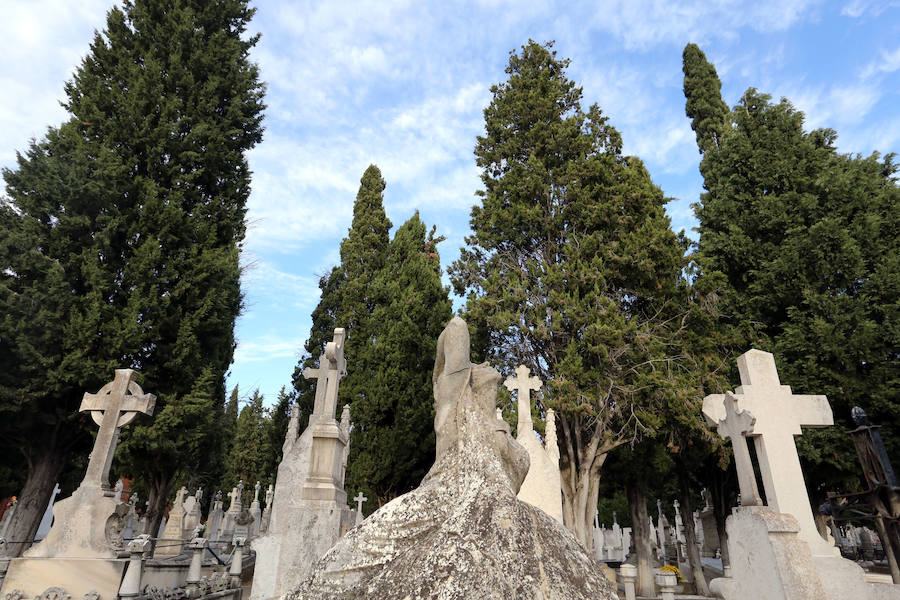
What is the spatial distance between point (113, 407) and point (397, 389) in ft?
34.7

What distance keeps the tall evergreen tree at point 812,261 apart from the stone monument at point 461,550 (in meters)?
12.8

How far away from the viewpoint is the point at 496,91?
16.2 meters

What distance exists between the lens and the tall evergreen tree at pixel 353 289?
18297 mm

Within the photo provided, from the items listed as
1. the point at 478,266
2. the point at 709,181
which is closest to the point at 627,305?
the point at 478,266

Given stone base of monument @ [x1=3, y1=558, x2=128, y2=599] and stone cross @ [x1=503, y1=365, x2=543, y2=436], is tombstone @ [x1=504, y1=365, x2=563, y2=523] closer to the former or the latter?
stone cross @ [x1=503, y1=365, x2=543, y2=436]

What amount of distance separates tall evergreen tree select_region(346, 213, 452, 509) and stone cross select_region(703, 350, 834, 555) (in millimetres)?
12095

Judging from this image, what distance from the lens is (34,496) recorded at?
10359 millimetres

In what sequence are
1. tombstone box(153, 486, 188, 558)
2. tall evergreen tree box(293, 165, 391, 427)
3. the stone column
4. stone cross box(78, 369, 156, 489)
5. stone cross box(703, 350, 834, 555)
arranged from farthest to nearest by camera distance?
1. tall evergreen tree box(293, 165, 391, 427)
2. tombstone box(153, 486, 188, 558)
3. stone cross box(78, 369, 156, 489)
4. the stone column
5. stone cross box(703, 350, 834, 555)

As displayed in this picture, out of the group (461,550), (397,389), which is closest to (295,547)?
(461,550)

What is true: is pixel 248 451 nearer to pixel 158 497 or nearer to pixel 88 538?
pixel 158 497

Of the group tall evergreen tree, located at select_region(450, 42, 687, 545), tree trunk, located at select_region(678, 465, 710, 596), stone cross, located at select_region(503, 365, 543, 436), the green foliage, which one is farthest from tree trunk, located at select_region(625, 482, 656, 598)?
the green foliage

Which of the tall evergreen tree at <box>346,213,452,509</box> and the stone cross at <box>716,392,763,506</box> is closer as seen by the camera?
the stone cross at <box>716,392,763,506</box>

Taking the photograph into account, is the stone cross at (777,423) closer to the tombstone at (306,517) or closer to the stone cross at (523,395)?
the stone cross at (523,395)

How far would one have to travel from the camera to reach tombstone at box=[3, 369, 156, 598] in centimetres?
564
